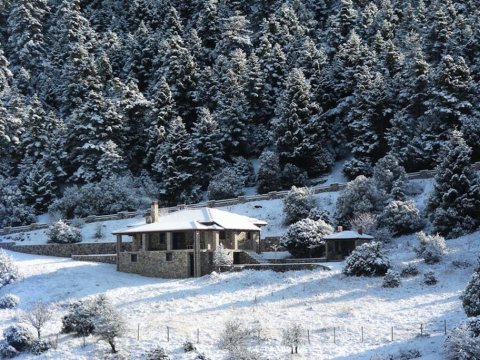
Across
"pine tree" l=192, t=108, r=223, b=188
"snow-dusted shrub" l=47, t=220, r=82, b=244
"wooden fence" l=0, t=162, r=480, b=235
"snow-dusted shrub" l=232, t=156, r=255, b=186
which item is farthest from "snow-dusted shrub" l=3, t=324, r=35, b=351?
"pine tree" l=192, t=108, r=223, b=188

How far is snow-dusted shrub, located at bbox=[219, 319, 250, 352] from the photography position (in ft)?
106

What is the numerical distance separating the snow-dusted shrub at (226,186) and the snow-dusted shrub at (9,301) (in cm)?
2985

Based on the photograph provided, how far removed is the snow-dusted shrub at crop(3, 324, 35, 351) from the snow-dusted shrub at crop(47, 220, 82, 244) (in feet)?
88.1

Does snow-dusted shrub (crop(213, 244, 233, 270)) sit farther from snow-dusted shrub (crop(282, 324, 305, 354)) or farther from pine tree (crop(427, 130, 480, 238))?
snow-dusted shrub (crop(282, 324, 305, 354))

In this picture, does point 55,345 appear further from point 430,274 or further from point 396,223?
point 396,223

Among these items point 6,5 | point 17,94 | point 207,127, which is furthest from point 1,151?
point 6,5

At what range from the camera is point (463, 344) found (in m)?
27.8

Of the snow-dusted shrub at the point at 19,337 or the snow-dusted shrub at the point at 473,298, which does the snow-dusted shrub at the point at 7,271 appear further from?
the snow-dusted shrub at the point at 473,298

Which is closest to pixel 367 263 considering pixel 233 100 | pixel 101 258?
pixel 101 258

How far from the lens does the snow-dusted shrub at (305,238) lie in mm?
53625

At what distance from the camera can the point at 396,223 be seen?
5441 centimetres

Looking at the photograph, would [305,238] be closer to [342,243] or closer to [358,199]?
[342,243]

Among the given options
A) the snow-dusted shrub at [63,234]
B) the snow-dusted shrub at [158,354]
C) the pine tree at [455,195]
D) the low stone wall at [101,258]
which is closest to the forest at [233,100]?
the snow-dusted shrub at [63,234]

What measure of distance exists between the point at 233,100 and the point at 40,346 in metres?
50.2
